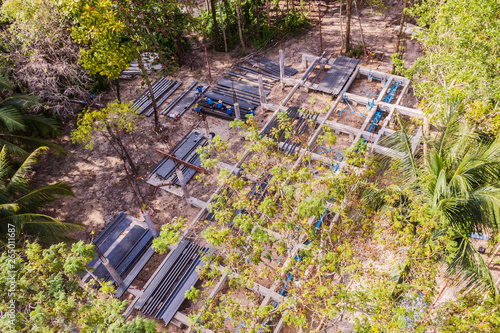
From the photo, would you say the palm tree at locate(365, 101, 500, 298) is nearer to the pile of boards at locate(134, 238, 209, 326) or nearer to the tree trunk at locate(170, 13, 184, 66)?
the pile of boards at locate(134, 238, 209, 326)

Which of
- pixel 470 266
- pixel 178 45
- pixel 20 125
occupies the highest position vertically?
pixel 20 125

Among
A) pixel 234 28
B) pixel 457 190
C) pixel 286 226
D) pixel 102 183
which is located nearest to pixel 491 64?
pixel 457 190

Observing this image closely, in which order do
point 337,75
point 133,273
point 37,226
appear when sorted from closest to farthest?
1. point 37,226
2. point 133,273
3. point 337,75

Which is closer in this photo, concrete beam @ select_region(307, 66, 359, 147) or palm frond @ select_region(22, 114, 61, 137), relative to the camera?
concrete beam @ select_region(307, 66, 359, 147)

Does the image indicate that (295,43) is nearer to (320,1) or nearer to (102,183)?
(320,1)

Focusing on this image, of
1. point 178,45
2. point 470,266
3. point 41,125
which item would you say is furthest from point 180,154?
point 470,266

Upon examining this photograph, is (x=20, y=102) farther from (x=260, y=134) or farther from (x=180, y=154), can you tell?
(x=260, y=134)

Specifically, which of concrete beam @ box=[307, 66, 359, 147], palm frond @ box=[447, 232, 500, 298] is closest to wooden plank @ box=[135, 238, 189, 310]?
concrete beam @ box=[307, 66, 359, 147]
